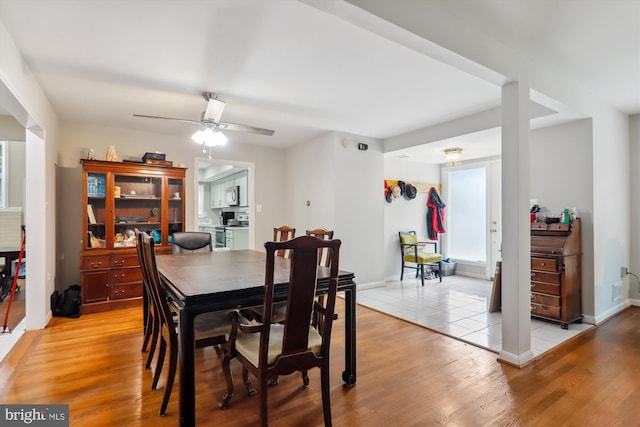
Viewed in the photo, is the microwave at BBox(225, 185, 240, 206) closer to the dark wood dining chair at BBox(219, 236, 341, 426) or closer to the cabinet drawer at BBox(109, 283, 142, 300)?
the cabinet drawer at BBox(109, 283, 142, 300)

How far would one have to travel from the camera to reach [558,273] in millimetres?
3281

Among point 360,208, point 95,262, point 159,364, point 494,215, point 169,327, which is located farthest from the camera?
point 494,215

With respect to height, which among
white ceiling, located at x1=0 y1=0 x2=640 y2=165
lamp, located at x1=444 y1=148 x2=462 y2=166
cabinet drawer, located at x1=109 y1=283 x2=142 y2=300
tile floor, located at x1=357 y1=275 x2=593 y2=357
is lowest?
tile floor, located at x1=357 y1=275 x2=593 y2=357

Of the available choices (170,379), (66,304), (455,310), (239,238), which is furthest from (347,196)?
(66,304)

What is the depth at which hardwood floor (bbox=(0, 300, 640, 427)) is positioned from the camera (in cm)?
185

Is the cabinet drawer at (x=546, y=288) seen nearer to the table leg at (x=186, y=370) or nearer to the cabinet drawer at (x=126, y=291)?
the table leg at (x=186, y=370)

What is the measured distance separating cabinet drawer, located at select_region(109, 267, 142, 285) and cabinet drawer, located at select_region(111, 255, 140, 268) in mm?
50

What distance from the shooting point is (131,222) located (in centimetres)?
432

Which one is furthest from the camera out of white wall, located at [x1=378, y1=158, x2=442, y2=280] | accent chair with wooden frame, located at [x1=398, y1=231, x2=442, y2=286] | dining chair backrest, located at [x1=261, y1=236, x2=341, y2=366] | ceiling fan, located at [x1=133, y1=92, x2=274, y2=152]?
white wall, located at [x1=378, y1=158, x2=442, y2=280]

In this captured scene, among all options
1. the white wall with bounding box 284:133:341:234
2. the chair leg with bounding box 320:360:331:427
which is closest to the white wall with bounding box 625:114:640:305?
the white wall with bounding box 284:133:341:234

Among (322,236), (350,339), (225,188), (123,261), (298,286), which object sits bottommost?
(350,339)

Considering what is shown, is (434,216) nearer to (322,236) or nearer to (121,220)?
(322,236)

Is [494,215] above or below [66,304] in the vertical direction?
above

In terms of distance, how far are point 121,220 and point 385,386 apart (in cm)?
387
